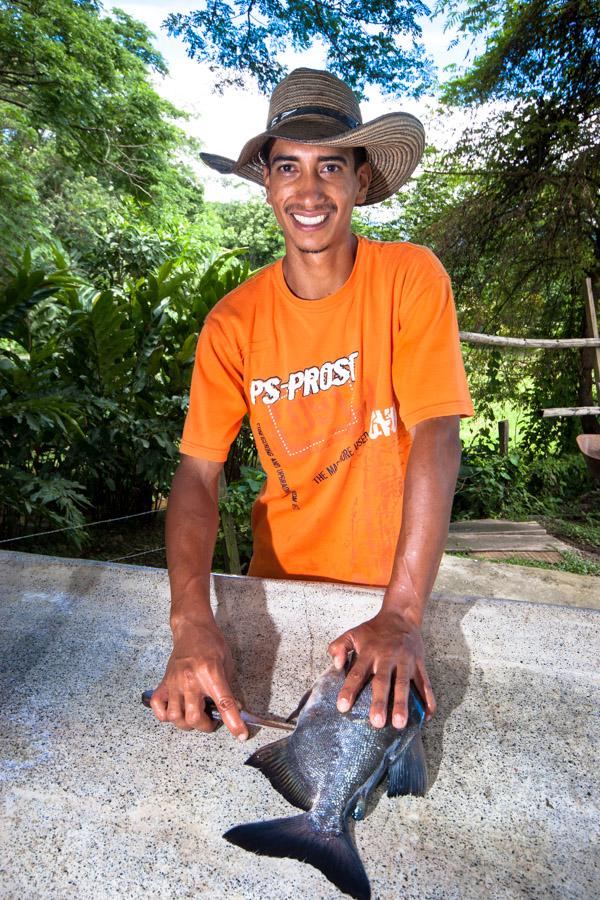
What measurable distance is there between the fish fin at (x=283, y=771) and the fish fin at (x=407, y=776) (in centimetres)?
13

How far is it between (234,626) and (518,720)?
2.11 feet

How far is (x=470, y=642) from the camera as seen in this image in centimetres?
143

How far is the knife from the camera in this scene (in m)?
1.08

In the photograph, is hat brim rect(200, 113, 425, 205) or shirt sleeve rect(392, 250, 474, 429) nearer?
shirt sleeve rect(392, 250, 474, 429)

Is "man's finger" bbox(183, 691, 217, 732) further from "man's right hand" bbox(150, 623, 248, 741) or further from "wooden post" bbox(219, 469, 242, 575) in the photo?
"wooden post" bbox(219, 469, 242, 575)

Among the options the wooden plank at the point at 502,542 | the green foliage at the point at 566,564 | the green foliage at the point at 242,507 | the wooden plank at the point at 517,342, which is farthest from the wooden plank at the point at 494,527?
the green foliage at the point at 242,507

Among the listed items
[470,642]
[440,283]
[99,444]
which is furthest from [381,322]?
[99,444]

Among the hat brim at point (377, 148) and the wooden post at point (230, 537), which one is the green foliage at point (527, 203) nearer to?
the wooden post at point (230, 537)

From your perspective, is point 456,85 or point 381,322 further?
point 456,85

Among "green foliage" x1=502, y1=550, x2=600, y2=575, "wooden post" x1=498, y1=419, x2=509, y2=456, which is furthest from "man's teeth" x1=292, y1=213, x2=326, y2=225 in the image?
"wooden post" x1=498, y1=419, x2=509, y2=456

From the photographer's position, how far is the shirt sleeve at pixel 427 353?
54.6 inches

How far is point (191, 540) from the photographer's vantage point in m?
1.44

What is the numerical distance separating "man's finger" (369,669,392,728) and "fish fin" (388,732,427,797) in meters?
0.08

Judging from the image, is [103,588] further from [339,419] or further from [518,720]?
[518,720]
